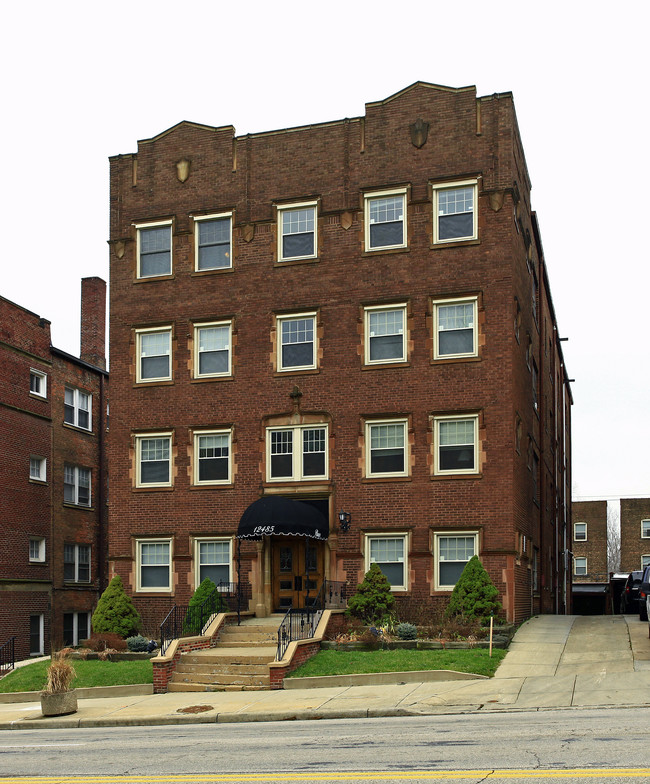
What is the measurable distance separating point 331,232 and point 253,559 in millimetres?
9988

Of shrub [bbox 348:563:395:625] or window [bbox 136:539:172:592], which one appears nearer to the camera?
shrub [bbox 348:563:395:625]

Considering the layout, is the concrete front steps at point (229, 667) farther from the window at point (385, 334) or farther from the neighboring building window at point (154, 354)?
the neighboring building window at point (154, 354)

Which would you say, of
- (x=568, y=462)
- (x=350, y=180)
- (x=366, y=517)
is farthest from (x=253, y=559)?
(x=568, y=462)

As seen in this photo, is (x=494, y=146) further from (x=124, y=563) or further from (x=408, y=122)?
(x=124, y=563)

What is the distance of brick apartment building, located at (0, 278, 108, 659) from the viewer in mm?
35594

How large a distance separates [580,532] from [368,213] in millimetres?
56623

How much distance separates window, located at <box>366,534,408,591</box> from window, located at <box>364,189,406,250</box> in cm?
849

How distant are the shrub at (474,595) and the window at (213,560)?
23.1 feet

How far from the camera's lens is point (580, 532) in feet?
263

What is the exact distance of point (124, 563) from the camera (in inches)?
1207

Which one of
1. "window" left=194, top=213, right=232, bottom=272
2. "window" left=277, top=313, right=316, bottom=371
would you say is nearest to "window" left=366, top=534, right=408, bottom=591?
"window" left=277, top=313, right=316, bottom=371

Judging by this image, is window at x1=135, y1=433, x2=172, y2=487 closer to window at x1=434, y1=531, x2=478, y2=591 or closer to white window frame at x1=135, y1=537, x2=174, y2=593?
white window frame at x1=135, y1=537, x2=174, y2=593

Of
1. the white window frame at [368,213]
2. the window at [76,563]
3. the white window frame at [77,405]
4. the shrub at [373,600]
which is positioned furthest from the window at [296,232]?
the window at [76,563]

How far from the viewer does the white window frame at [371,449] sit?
28328mm
